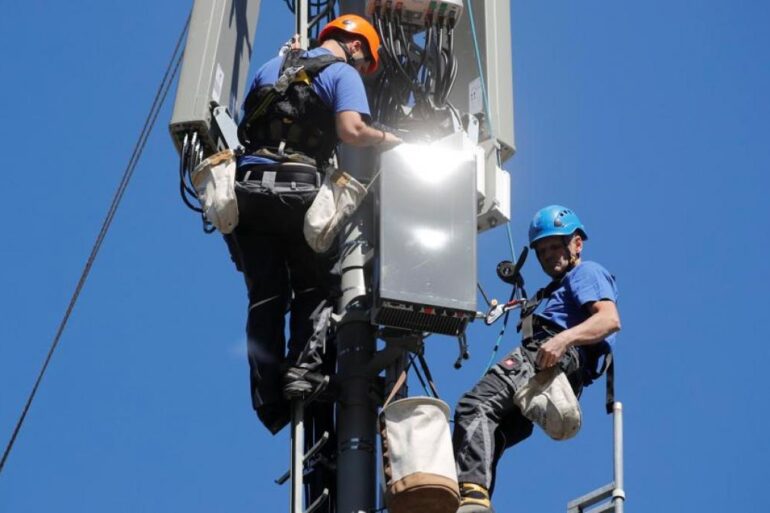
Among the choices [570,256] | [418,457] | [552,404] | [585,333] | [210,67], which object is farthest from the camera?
[210,67]

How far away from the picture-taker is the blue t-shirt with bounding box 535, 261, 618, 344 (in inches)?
324

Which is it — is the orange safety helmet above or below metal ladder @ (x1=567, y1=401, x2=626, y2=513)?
above

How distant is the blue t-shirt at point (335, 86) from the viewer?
8391 mm

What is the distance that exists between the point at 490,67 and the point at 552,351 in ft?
7.22

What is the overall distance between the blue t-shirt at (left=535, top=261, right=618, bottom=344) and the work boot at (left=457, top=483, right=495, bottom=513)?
1105 millimetres

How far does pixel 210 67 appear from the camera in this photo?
910 cm

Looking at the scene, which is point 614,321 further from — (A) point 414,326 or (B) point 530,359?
(A) point 414,326

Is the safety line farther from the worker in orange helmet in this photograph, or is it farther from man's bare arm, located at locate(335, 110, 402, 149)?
man's bare arm, located at locate(335, 110, 402, 149)

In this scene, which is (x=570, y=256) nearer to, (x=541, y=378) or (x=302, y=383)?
(x=541, y=378)

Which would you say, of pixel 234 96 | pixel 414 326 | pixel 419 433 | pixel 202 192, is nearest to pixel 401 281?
pixel 414 326

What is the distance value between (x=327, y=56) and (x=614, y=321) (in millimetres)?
2007

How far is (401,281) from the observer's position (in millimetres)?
7766

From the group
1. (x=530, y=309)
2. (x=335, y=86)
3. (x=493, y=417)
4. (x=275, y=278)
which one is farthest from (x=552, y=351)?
(x=335, y=86)

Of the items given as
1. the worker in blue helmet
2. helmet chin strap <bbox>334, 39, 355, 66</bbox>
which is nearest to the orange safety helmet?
helmet chin strap <bbox>334, 39, 355, 66</bbox>
